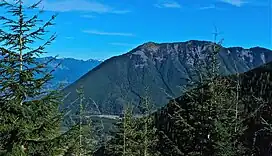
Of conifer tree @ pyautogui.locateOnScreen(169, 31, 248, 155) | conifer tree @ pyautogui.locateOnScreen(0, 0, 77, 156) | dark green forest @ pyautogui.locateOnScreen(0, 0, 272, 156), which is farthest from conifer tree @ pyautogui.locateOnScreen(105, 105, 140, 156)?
conifer tree @ pyautogui.locateOnScreen(0, 0, 77, 156)

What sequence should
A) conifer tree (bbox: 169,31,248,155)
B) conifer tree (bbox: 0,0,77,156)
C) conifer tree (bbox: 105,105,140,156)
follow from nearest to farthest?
1. conifer tree (bbox: 0,0,77,156)
2. conifer tree (bbox: 169,31,248,155)
3. conifer tree (bbox: 105,105,140,156)

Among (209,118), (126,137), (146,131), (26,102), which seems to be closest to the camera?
(26,102)

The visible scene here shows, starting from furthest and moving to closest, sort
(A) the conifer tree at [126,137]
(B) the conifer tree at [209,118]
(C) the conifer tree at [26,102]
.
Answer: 1. (A) the conifer tree at [126,137]
2. (B) the conifer tree at [209,118]
3. (C) the conifer tree at [26,102]

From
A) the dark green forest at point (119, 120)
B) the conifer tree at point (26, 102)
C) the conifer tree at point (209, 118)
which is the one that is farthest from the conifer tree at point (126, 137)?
the conifer tree at point (26, 102)

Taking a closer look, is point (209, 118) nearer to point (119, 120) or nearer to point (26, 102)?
point (26, 102)

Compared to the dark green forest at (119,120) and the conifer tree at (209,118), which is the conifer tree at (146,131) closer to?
the dark green forest at (119,120)

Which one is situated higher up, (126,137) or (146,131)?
(146,131)

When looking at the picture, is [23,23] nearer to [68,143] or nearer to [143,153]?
[68,143]

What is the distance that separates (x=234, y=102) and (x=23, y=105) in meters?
13.6

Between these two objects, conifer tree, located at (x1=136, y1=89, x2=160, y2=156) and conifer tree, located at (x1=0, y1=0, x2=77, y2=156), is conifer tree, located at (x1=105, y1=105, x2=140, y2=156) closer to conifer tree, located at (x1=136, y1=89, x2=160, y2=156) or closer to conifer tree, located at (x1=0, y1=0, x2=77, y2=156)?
conifer tree, located at (x1=136, y1=89, x2=160, y2=156)

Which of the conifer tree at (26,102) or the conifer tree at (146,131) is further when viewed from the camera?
the conifer tree at (146,131)

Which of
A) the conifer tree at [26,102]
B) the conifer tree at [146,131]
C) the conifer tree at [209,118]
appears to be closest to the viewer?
the conifer tree at [26,102]

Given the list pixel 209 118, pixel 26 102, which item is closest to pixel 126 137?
pixel 209 118

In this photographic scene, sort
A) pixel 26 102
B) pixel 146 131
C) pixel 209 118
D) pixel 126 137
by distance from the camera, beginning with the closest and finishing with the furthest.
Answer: pixel 26 102 → pixel 209 118 → pixel 146 131 → pixel 126 137
